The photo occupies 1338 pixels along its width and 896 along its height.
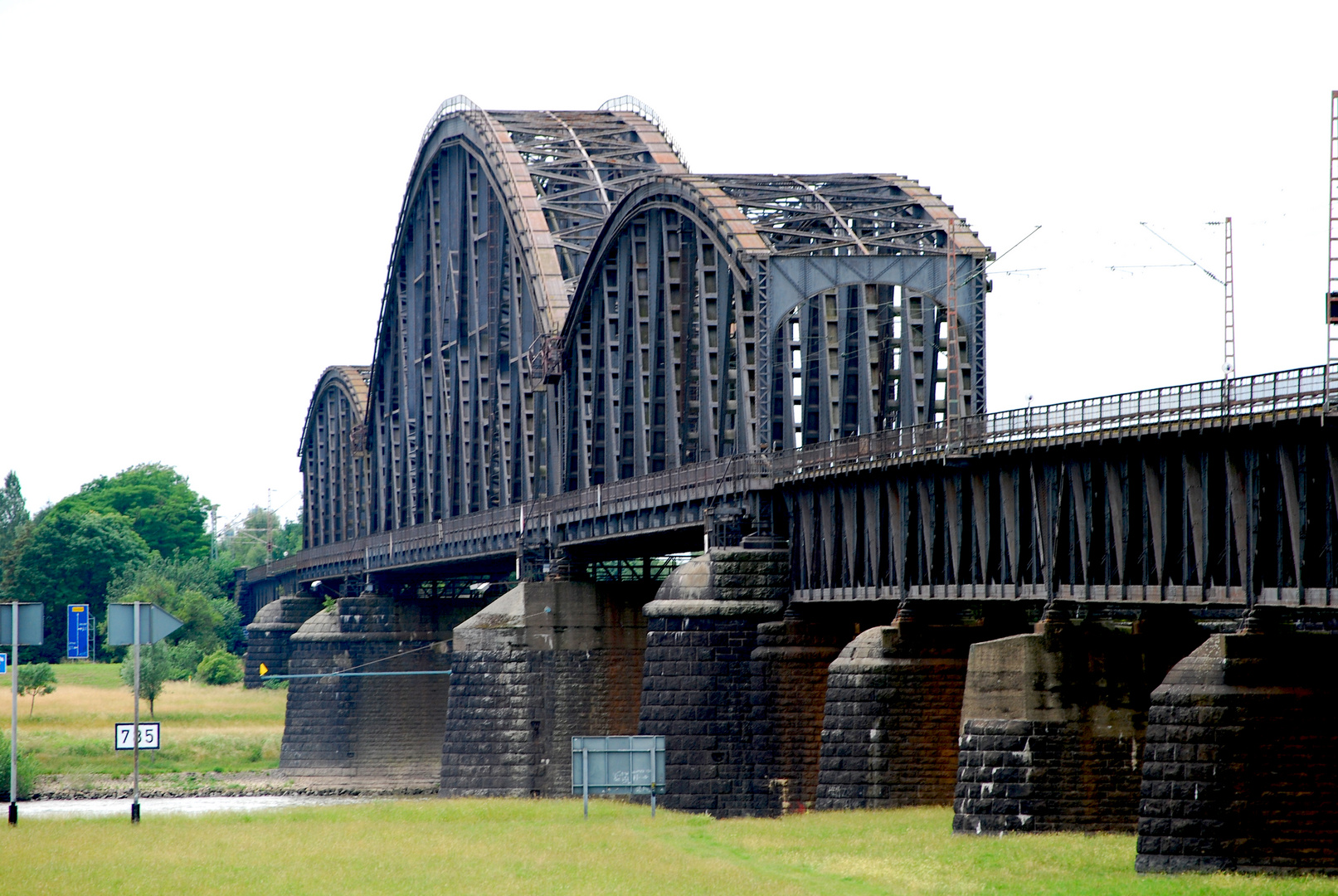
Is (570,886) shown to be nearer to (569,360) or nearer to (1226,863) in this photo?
(1226,863)

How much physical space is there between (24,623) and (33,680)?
80.0 metres

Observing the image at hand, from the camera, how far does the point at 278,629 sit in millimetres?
126000

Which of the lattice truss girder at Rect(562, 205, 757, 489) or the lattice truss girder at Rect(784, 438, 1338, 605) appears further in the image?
the lattice truss girder at Rect(562, 205, 757, 489)

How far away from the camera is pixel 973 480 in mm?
49219

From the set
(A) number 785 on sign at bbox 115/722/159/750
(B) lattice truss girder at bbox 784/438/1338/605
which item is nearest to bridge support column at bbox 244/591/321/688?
(B) lattice truss girder at bbox 784/438/1338/605

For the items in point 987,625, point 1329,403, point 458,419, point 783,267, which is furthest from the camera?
point 458,419

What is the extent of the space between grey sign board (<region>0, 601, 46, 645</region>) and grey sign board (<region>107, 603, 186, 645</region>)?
61.8 inches

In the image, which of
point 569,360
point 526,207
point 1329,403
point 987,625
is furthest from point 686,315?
point 1329,403

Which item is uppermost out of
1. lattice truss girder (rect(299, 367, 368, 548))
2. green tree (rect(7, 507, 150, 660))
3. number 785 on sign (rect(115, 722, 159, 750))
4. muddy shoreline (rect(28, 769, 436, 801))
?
lattice truss girder (rect(299, 367, 368, 548))

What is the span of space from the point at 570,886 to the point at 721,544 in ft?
79.8

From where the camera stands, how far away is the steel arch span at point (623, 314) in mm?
63188

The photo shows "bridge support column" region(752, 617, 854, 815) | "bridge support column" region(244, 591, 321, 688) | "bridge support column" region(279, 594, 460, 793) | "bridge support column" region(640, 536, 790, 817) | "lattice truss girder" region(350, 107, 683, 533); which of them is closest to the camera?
"bridge support column" region(752, 617, 854, 815)

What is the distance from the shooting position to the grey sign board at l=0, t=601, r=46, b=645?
4444 cm

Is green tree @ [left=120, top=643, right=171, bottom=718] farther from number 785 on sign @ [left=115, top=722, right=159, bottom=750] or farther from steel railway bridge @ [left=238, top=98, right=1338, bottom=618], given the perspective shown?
number 785 on sign @ [left=115, top=722, right=159, bottom=750]
